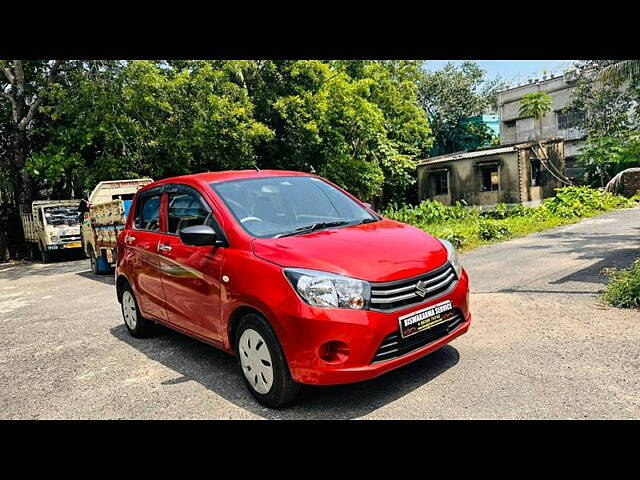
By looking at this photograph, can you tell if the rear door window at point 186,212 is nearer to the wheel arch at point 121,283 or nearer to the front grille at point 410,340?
the wheel arch at point 121,283

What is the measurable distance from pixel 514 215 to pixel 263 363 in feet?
57.8

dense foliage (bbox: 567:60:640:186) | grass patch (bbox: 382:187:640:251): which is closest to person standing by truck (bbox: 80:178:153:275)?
grass patch (bbox: 382:187:640:251)

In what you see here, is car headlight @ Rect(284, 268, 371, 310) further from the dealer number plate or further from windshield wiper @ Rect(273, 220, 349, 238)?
windshield wiper @ Rect(273, 220, 349, 238)

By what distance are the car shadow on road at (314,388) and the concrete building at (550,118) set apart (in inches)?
1278

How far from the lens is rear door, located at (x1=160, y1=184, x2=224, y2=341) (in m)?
4.38

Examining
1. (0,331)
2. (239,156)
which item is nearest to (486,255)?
(0,331)

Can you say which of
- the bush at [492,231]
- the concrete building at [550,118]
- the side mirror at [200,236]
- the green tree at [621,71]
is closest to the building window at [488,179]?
the concrete building at [550,118]

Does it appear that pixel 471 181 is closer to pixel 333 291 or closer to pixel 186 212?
pixel 186 212

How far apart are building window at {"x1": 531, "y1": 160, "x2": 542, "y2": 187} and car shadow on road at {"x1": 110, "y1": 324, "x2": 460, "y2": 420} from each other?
22.8 m

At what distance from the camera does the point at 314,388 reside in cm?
427

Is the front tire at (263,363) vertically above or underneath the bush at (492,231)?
above

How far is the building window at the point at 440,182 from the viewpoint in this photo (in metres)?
27.5

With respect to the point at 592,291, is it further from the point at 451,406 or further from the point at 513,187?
the point at 513,187

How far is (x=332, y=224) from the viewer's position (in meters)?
4.61
